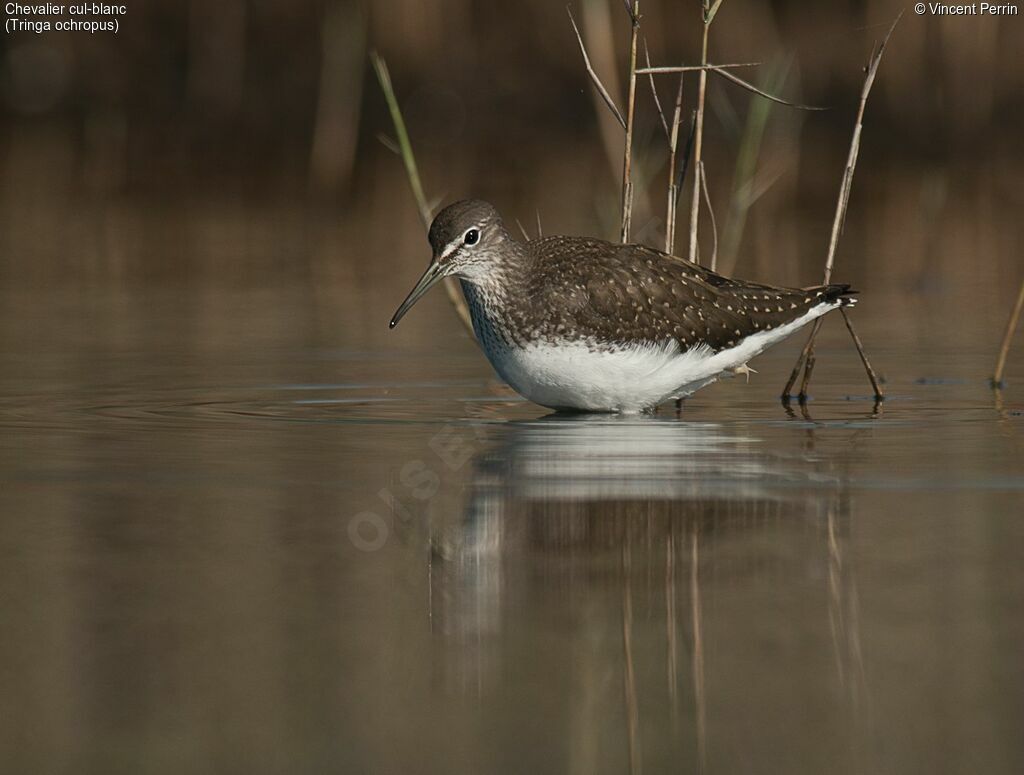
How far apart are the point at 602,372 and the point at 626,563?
314cm

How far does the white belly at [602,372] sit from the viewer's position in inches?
355

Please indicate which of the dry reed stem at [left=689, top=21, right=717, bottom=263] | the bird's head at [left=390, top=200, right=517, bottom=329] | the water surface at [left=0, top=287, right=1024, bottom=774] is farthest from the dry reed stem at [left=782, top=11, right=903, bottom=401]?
the bird's head at [left=390, top=200, right=517, bottom=329]

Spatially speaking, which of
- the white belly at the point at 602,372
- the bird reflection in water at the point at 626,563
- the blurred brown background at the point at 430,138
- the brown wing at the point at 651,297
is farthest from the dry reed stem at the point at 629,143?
the blurred brown background at the point at 430,138

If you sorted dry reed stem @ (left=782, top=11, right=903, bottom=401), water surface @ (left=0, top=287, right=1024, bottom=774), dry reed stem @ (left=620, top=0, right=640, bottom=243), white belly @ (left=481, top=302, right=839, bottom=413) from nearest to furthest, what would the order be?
water surface @ (left=0, top=287, right=1024, bottom=774) → white belly @ (left=481, top=302, right=839, bottom=413) → dry reed stem @ (left=620, top=0, right=640, bottom=243) → dry reed stem @ (left=782, top=11, right=903, bottom=401)

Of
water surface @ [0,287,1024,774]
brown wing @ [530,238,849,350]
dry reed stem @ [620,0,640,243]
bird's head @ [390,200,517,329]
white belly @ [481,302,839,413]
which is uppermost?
dry reed stem @ [620,0,640,243]

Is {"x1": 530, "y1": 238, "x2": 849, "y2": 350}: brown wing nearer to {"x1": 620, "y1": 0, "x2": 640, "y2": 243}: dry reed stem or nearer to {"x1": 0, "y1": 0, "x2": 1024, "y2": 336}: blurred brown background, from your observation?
{"x1": 620, "y1": 0, "x2": 640, "y2": 243}: dry reed stem

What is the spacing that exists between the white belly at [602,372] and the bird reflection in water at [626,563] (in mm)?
582

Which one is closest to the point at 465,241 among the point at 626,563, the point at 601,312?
the point at 601,312

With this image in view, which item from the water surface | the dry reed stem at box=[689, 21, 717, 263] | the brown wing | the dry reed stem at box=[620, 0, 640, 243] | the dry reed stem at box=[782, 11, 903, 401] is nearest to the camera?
the water surface

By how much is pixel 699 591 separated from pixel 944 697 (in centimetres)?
109

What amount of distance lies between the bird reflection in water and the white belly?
22.9 inches

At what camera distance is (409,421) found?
9133 millimetres

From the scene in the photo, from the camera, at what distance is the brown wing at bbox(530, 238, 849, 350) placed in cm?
916

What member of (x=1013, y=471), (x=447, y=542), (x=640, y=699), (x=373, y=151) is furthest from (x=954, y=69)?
(x=640, y=699)
